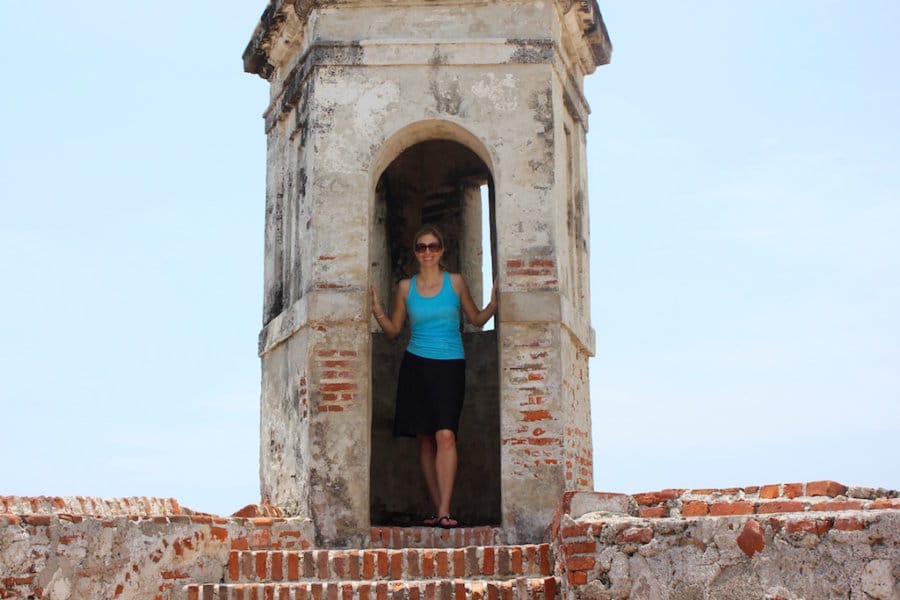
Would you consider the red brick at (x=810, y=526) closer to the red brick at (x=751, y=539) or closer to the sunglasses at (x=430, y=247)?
the red brick at (x=751, y=539)

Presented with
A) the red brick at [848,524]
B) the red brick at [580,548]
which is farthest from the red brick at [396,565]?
the red brick at [848,524]

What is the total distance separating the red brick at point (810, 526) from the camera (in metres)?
5.04

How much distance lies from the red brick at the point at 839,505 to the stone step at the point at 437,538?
9.68 feet

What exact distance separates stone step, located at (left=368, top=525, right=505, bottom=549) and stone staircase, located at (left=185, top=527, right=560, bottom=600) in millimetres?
1309

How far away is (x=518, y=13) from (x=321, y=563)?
4287 mm

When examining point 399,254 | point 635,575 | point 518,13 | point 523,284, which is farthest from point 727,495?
point 399,254

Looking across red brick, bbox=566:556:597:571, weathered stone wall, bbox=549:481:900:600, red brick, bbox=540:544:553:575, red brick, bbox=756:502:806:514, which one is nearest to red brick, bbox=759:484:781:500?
weathered stone wall, bbox=549:481:900:600

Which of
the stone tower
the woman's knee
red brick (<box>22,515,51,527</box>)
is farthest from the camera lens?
the woman's knee

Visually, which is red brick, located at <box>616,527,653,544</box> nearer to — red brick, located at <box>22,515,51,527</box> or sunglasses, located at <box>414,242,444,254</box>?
red brick, located at <box>22,515,51,527</box>

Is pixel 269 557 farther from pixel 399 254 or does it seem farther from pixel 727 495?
pixel 399 254

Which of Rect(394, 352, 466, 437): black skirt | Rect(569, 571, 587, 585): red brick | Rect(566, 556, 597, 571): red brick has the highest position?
Rect(394, 352, 466, 437): black skirt

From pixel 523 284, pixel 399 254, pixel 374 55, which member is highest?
pixel 374 55

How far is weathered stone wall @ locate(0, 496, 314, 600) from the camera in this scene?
582 cm

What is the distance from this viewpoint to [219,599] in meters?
6.55
